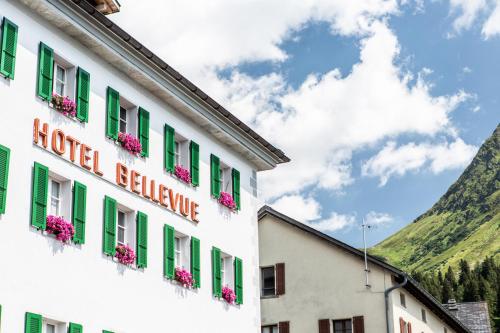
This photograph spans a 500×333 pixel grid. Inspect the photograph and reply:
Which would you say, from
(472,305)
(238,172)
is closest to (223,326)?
(238,172)

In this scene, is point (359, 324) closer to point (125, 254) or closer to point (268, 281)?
point (268, 281)

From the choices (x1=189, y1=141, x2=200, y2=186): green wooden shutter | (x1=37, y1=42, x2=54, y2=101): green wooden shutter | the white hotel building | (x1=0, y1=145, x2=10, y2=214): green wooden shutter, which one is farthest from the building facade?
(x1=0, y1=145, x2=10, y2=214): green wooden shutter

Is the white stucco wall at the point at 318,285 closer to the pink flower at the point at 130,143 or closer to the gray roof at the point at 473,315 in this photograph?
the gray roof at the point at 473,315

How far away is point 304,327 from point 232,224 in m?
14.4

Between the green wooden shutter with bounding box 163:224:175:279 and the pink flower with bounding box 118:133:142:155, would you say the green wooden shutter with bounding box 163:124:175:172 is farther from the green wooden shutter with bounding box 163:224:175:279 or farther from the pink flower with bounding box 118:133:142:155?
the green wooden shutter with bounding box 163:224:175:279

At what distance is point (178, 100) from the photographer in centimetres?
2408

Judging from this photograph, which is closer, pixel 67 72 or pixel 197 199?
pixel 67 72

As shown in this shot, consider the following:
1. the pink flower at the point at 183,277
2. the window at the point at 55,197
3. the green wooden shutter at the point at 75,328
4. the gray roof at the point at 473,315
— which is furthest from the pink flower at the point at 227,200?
the gray roof at the point at 473,315

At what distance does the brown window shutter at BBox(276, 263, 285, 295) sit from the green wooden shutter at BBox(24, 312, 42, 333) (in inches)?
950

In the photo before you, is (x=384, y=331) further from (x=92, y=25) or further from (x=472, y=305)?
(x=472, y=305)

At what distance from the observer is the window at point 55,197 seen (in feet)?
62.3

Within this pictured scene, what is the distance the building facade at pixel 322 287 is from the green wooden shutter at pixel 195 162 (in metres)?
15.3

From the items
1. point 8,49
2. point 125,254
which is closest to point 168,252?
point 125,254

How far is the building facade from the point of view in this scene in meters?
38.6
